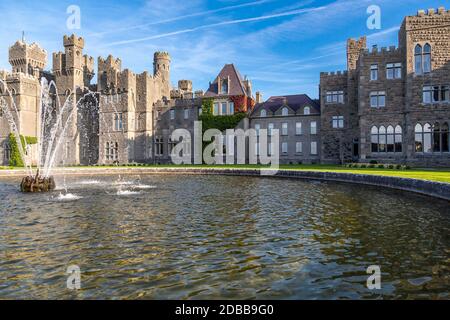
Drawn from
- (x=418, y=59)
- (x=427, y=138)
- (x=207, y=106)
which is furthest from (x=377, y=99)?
(x=207, y=106)

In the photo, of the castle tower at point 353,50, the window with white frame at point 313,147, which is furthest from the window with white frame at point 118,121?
the castle tower at point 353,50

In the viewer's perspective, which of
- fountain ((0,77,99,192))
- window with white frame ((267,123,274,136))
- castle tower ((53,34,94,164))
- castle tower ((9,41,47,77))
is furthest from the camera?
castle tower ((9,41,47,77))

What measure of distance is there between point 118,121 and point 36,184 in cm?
3411

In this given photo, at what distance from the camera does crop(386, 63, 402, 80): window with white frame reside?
35.9 m

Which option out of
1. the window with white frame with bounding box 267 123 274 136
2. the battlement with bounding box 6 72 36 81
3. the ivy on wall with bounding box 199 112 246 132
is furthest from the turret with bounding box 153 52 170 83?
the window with white frame with bounding box 267 123 274 136

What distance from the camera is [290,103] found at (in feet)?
157

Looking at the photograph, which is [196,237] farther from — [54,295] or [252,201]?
[252,201]

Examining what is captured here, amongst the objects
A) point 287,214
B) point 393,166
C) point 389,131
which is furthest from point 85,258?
point 389,131

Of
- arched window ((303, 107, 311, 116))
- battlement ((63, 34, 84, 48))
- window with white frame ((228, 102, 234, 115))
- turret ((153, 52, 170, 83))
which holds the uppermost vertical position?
battlement ((63, 34, 84, 48))

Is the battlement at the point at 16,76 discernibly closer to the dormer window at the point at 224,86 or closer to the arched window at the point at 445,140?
the dormer window at the point at 224,86

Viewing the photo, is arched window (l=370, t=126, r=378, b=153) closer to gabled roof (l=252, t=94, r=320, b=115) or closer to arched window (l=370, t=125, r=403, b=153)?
arched window (l=370, t=125, r=403, b=153)

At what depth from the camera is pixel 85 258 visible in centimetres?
769

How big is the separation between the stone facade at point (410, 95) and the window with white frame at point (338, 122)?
5.42m

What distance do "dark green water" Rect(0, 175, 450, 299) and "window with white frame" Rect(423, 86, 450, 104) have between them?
74.8 ft
